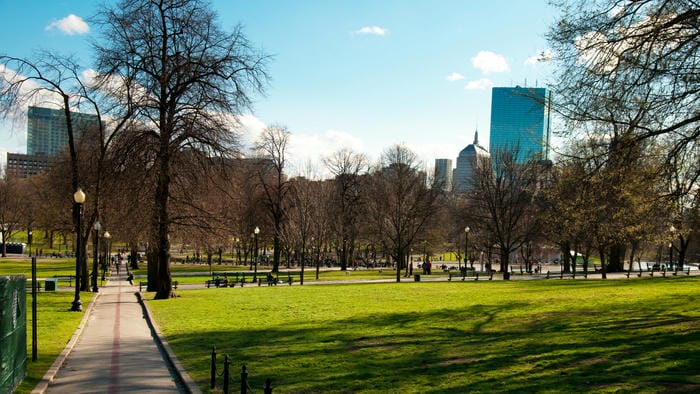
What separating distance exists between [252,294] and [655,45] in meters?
22.8

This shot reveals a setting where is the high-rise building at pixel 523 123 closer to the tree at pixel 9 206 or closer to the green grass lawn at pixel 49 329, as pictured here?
A: the green grass lawn at pixel 49 329

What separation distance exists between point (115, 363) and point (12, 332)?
3818 mm

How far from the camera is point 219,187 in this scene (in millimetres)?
29453

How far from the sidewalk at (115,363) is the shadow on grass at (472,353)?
682mm

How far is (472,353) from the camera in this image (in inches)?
508

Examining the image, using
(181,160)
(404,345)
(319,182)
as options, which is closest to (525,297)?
(404,345)

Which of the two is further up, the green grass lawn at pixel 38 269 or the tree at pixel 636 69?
the tree at pixel 636 69

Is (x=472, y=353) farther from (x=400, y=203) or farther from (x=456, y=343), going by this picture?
(x=400, y=203)

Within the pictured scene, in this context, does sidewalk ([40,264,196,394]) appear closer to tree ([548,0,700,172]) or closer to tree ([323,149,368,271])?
tree ([548,0,700,172])

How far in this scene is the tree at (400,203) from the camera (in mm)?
50094

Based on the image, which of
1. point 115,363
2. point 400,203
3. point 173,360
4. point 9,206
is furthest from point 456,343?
Answer: point 9,206

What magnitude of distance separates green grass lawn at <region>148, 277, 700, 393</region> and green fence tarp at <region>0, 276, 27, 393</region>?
3.14m

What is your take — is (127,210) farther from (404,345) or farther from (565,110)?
(565,110)

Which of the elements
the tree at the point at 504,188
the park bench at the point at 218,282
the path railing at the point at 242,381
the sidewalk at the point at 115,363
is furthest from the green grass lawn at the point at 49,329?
the tree at the point at 504,188
